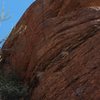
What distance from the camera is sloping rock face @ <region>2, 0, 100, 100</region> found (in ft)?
34.9

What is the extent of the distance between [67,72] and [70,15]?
3.20m

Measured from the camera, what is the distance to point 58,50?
1270 centimetres

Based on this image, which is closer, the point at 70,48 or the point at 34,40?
the point at 70,48

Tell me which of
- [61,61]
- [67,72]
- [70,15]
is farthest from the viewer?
[70,15]

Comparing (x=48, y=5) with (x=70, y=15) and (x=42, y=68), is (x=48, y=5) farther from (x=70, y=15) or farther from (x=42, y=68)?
(x=42, y=68)

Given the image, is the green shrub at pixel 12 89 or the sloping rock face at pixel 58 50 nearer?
the sloping rock face at pixel 58 50

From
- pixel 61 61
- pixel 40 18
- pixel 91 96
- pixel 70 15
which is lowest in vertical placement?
pixel 91 96

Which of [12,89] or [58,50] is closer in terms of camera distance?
[58,50]

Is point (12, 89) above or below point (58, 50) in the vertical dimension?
above

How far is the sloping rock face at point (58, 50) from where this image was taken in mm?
10648

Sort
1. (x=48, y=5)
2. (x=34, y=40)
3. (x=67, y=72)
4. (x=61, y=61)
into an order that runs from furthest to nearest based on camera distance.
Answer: (x=48, y=5), (x=34, y=40), (x=61, y=61), (x=67, y=72)

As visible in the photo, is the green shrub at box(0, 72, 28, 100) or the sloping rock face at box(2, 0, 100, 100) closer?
the sloping rock face at box(2, 0, 100, 100)

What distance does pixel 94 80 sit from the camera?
A: 33.2 feet

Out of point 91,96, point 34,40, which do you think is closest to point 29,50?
point 34,40
